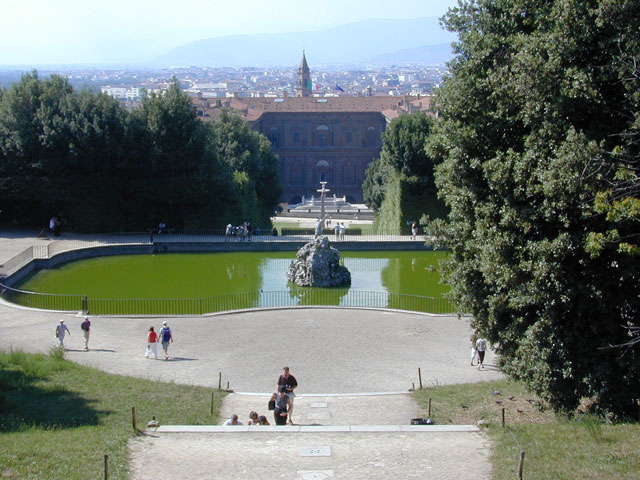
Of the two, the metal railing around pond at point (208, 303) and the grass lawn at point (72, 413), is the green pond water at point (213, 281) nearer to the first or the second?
the metal railing around pond at point (208, 303)

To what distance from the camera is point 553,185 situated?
13094mm

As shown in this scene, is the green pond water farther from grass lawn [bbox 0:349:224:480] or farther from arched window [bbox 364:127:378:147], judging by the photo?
arched window [bbox 364:127:378:147]

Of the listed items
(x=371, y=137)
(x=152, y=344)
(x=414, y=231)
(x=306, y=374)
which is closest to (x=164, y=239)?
(x=414, y=231)

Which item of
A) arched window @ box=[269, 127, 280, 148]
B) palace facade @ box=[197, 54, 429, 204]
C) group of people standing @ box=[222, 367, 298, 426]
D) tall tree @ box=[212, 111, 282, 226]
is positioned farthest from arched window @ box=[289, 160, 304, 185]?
group of people standing @ box=[222, 367, 298, 426]

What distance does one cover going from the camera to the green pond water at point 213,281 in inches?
1112

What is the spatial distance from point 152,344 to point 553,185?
11.0 meters

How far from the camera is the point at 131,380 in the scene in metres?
18.0

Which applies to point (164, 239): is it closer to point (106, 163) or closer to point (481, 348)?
point (106, 163)

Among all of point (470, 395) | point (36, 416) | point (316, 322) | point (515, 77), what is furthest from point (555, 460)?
point (316, 322)

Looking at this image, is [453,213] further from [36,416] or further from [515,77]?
[36,416]

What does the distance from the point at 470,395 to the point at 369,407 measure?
201cm

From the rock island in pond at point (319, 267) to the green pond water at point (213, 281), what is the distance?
1.58 feet

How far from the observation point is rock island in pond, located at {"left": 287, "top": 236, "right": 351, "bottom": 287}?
3142cm

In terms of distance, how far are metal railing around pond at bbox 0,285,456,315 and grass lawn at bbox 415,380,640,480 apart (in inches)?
401
